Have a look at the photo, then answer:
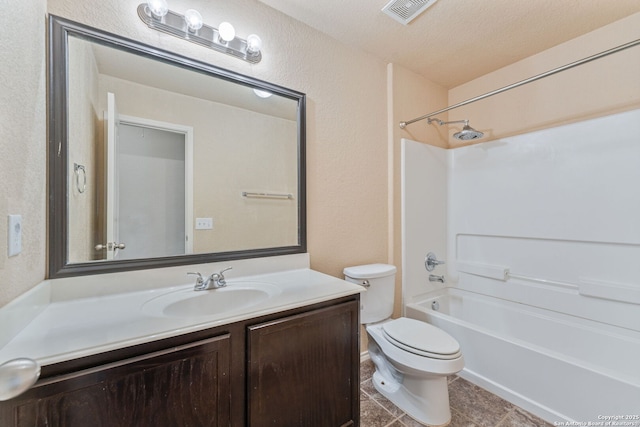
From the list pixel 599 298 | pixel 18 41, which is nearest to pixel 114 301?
pixel 18 41

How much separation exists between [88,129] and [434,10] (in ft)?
6.35

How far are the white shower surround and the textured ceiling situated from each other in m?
0.63

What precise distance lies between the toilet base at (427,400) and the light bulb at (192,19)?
212 cm

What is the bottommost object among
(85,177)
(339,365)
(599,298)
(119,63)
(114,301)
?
(339,365)

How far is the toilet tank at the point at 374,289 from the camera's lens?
5.76 feet

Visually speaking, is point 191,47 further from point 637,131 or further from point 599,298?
point 599,298

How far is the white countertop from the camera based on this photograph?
71 cm

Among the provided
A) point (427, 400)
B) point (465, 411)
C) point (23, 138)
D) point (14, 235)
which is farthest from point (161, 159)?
point (465, 411)

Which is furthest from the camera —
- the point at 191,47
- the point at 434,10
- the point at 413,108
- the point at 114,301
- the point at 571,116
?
the point at 413,108

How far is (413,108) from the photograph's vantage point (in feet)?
7.59

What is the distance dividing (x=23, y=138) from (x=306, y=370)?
1274mm

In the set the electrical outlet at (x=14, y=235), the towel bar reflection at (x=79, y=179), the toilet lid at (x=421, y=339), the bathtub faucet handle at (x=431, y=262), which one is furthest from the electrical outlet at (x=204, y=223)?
the bathtub faucet handle at (x=431, y=262)

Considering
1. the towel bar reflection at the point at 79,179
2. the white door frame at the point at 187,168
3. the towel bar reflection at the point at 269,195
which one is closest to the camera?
the towel bar reflection at the point at 79,179

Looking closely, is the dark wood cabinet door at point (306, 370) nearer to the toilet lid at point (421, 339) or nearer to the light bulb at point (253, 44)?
the toilet lid at point (421, 339)
